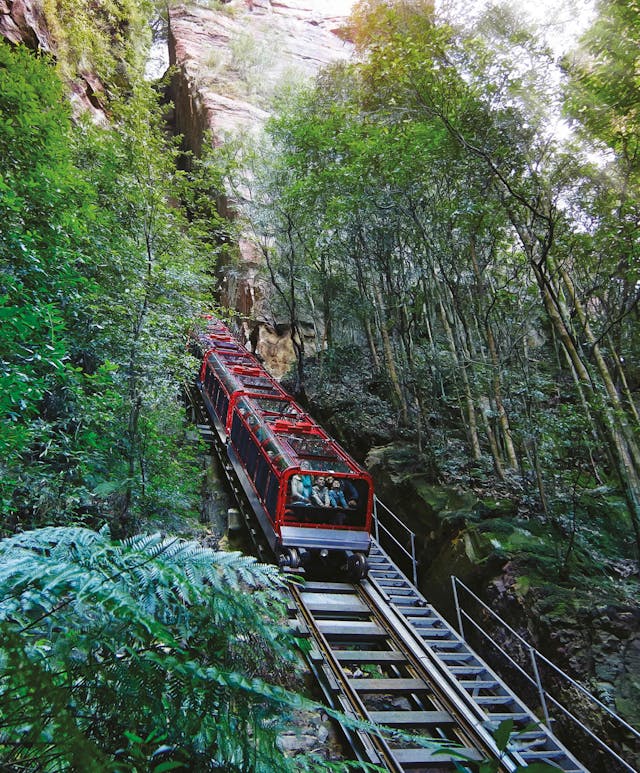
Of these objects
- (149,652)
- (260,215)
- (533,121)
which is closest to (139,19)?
(260,215)

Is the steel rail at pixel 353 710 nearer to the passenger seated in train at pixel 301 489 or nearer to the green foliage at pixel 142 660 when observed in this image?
the passenger seated in train at pixel 301 489

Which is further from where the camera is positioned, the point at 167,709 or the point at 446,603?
the point at 446,603

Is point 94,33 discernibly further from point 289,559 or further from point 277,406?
point 289,559

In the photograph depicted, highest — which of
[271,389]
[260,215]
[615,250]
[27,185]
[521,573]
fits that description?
[260,215]

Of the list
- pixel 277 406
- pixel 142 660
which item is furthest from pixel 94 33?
pixel 142 660

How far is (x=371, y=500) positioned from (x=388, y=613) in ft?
6.96

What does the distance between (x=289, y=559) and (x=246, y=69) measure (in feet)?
111

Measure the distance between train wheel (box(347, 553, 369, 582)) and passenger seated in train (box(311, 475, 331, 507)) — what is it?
1050 millimetres

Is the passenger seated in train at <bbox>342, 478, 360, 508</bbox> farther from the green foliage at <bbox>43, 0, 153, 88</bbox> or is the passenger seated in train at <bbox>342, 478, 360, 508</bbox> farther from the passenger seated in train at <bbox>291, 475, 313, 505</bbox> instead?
the green foliage at <bbox>43, 0, 153, 88</bbox>

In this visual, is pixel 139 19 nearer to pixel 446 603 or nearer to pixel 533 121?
pixel 533 121

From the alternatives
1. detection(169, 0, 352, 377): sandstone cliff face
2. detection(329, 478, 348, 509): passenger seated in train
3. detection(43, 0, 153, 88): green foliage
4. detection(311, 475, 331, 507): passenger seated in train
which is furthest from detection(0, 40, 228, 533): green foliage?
detection(169, 0, 352, 377): sandstone cliff face

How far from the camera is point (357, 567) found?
8.72 m

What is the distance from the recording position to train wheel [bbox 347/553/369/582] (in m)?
8.70

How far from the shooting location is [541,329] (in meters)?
20.0
